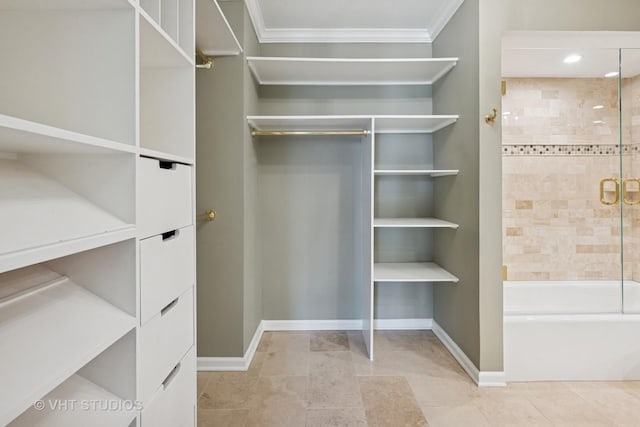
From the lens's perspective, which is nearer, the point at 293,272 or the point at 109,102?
the point at 109,102

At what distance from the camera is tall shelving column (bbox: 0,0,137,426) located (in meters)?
0.82

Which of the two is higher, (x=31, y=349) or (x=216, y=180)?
(x=216, y=180)

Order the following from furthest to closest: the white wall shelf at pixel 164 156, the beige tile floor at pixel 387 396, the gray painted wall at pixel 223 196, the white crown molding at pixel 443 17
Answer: the white crown molding at pixel 443 17, the gray painted wall at pixel 223 196, the beige tile floor at pixel 387 396, the white wall shelf at pixel 164 156

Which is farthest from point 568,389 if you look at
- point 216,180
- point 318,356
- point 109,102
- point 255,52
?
point 255,52

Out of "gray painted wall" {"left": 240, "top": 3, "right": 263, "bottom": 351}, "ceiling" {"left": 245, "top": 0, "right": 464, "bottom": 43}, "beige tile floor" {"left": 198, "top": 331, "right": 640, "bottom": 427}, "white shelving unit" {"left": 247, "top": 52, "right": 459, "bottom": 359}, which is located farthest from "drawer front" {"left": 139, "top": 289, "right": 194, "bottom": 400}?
"ceiling" {"left": 245, "top": 0, "right": 464, "bottom": 43}

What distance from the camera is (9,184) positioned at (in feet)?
2.51

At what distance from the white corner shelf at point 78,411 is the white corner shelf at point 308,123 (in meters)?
1.80

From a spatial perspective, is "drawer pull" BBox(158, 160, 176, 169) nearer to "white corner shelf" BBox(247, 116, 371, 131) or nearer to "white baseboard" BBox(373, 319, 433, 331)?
"white corner shelf" BBox(247, 116, 371, 131)

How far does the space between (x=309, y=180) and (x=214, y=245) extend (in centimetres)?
104

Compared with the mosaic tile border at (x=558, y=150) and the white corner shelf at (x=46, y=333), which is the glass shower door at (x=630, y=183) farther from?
the white corner shelf at (x=46, y=333)

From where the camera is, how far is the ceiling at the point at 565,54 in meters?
2.26

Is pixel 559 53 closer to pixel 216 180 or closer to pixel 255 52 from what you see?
pixel 255 52

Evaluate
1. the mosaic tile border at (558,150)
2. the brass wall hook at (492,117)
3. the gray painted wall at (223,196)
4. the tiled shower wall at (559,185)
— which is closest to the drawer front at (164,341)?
the gray painted wall at (223,196)

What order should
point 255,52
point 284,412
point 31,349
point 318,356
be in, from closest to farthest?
point 31,349
point 284,412
point 318,356
point 255,52
